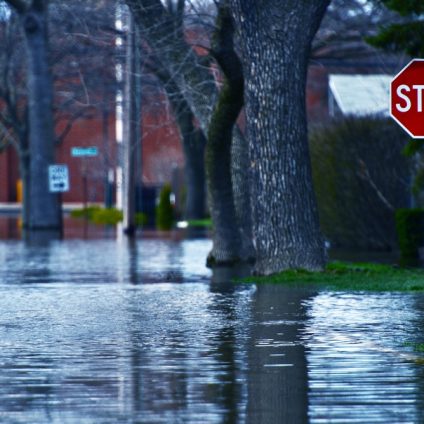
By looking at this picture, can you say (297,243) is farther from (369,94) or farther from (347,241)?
(369,94)

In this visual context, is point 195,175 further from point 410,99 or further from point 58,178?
point 410,99

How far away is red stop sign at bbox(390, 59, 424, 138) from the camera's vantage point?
12805 mm

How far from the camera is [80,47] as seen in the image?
4434 centimetres

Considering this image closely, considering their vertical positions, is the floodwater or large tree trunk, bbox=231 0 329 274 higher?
large tree trunk, bbox=231 0 329 274

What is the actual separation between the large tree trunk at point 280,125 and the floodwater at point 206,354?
1.12m

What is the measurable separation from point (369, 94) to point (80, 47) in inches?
358

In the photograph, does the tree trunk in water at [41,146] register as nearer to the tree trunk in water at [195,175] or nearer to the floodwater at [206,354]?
the tree trunk in water at [195,175]

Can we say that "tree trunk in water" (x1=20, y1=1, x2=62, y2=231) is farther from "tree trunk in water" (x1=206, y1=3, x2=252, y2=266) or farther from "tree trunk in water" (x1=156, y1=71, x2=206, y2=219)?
"tree trunk in water" (x1=206, y1=3, x2=252, y2=266)

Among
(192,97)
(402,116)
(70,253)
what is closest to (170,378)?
(402,116)

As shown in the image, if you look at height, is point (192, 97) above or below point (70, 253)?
above

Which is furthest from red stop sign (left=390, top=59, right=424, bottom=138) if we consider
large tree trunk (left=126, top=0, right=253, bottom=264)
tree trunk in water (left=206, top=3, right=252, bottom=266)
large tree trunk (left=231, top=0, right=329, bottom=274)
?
large tree trunk (left=126, top=0, right=253, bottom=264)

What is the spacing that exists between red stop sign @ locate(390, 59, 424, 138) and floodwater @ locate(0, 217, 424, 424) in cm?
192

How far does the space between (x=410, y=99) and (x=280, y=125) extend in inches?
321

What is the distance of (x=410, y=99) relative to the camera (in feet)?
42.5
